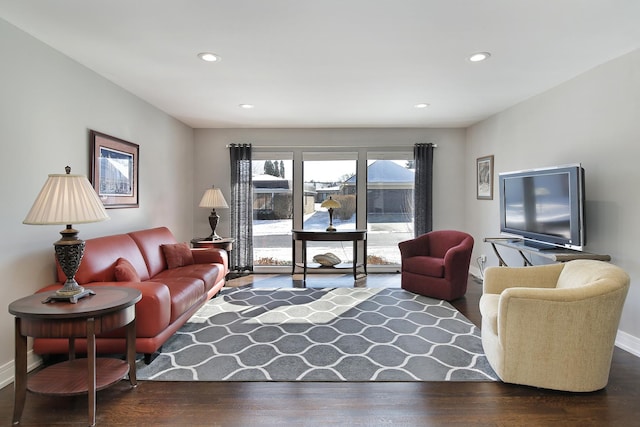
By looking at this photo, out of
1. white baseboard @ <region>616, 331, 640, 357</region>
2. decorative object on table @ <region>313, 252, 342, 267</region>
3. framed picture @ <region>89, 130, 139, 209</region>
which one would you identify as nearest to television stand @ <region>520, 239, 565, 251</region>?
white baseboard @ <region>616, 331, 640, 357</region>

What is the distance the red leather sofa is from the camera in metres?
2.58

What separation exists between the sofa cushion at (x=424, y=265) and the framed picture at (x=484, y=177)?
4.58 feet

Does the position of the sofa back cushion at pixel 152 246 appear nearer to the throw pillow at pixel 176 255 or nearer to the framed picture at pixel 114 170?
the throw pillow at pixel 176 255

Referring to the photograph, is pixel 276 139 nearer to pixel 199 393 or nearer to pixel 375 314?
pixel 375 314

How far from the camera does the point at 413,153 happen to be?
230 inches

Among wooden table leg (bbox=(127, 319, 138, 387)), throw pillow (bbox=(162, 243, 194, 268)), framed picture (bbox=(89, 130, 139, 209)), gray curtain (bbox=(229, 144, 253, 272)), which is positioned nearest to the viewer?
wooden table leg (bbox=(127, 319, 138, 387))

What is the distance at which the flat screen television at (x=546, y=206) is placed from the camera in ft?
10.1

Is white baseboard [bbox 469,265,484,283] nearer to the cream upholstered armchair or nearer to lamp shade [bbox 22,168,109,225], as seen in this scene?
the cream upholstered armchair

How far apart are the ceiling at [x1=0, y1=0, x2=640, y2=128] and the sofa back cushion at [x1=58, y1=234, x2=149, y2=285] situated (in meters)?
1.62

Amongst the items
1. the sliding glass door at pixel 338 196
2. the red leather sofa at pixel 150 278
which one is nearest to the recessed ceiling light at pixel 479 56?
the sliding glass door at pixel 338 196

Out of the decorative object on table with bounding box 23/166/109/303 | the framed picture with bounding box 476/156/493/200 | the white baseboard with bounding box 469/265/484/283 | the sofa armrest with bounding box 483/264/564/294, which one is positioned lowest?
the white baseboard with bounding box 469/265/484/283

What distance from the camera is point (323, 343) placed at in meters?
3.05

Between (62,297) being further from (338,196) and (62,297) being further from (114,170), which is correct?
(338,196)

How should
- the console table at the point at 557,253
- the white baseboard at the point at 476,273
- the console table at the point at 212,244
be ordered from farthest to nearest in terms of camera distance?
the white baseboard at the point at 476,273, the console table at the point at 212,244, the console table at the point at 557,253
